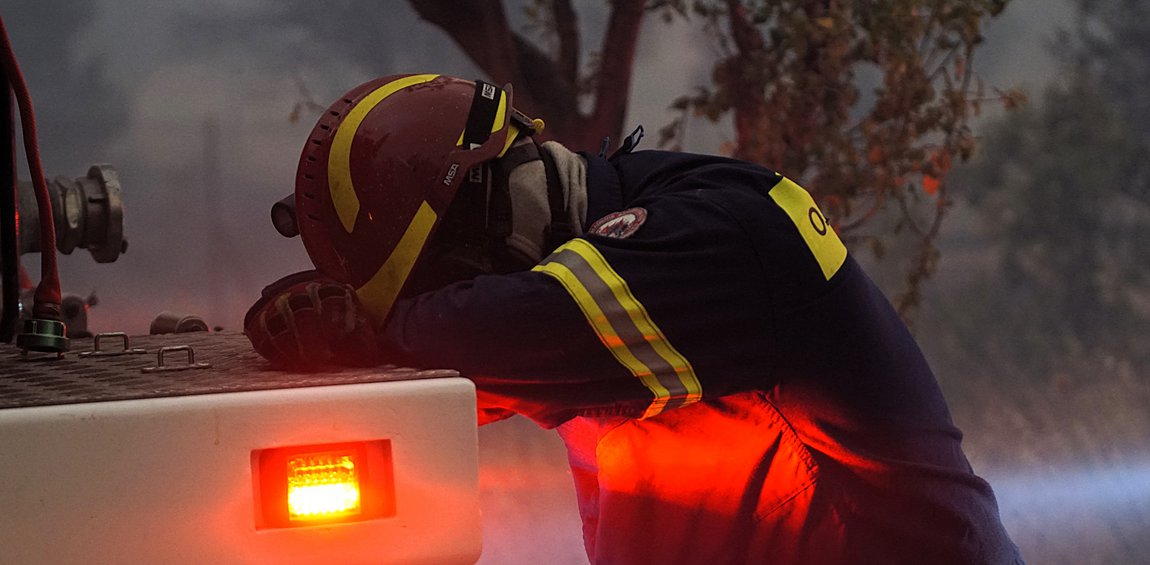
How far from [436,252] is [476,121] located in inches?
7.9

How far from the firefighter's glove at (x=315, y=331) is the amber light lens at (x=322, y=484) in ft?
0.76

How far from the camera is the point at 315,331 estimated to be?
140 cm

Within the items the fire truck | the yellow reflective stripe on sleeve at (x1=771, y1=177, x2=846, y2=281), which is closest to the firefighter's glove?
the fire truck

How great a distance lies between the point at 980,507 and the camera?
1.82 metres

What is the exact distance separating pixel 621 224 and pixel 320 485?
25.1 inches

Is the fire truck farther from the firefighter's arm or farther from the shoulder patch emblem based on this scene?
the shoulder patch emblem

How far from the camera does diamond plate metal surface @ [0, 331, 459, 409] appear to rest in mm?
1146

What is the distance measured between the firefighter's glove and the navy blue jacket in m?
0.07

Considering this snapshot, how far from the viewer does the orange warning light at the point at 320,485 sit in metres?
1.13

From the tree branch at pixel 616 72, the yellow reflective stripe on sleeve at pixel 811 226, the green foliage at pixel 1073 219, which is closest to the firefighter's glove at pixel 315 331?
the yellow reflective stripe on sleeve at pixel 811 226

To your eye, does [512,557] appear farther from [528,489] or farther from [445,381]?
[445,381]

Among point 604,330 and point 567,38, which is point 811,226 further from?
point 567,38

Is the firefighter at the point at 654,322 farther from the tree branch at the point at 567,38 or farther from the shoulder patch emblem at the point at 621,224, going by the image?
the tree branch at the point at 567,38

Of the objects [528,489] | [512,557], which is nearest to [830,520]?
[512,557]
